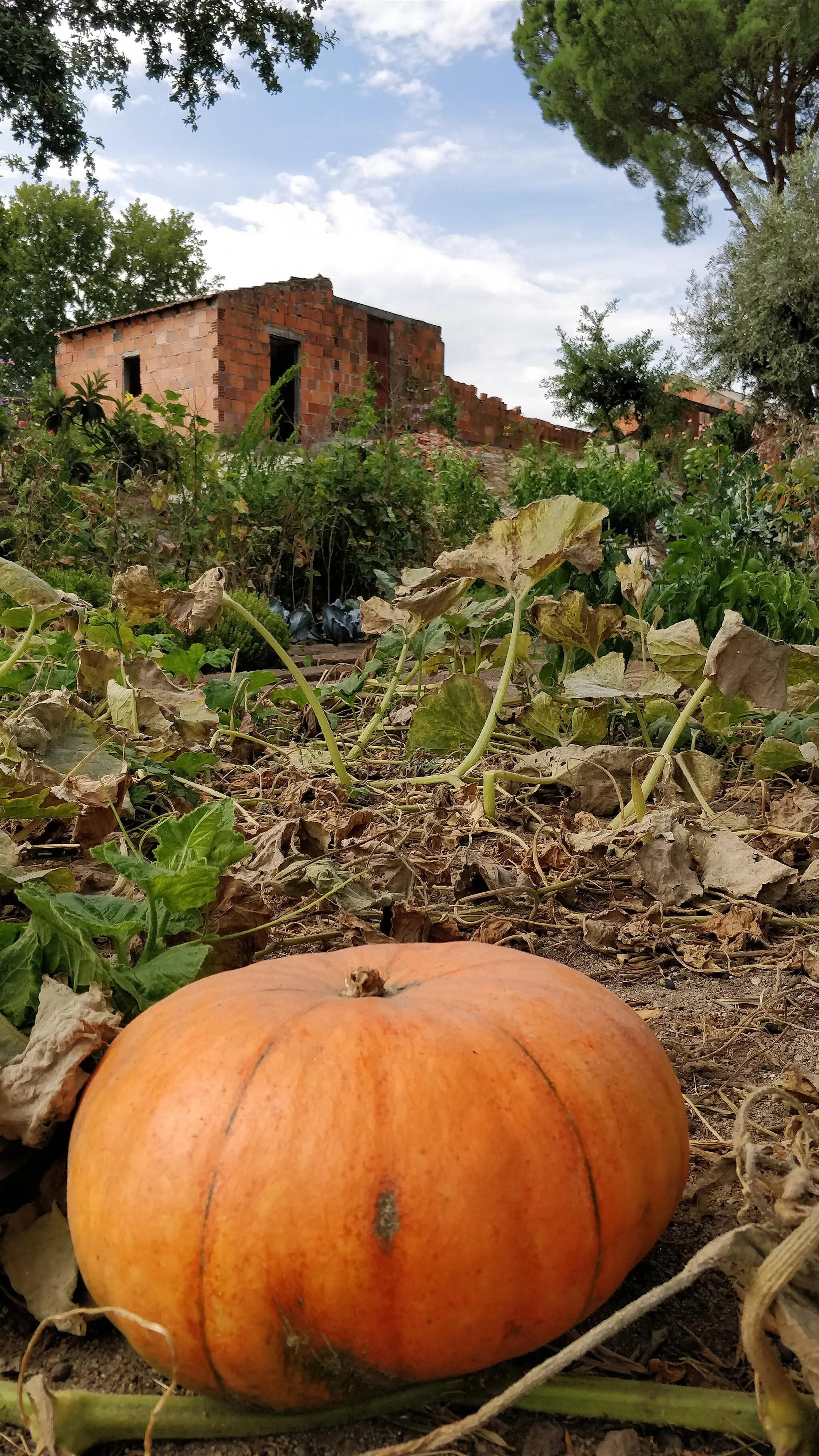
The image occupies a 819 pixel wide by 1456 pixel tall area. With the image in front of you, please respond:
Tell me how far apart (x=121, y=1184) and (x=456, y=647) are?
86.0 inches

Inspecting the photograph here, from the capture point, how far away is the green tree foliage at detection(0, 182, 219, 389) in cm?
3222

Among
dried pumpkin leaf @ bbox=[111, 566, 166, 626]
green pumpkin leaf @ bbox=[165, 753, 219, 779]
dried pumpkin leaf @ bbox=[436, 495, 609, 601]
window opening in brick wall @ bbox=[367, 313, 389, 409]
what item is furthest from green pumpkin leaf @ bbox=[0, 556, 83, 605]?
window opening in brick wall @ bbox=[367, 313, 389, 409]

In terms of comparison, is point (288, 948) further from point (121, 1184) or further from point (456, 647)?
point (456, 647)

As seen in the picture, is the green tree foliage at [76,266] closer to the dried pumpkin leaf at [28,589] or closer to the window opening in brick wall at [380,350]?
the window opening in brick wall at [380,350]

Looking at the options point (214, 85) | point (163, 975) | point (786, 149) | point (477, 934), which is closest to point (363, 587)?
point (477, 934)

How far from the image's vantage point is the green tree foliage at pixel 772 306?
18.2m

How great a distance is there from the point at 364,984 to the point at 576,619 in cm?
162

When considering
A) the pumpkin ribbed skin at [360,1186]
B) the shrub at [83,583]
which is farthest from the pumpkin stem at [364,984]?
the shrub at [83,583]

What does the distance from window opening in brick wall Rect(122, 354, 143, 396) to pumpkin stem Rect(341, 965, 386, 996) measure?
1833 centimetres

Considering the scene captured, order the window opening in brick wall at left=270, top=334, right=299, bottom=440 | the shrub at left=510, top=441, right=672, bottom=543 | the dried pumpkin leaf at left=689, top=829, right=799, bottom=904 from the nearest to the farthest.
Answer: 1. the dried pumpkin leaf at left=689, top=829, right=799, bottom=904
2. the shrub at left=510, top=441, right=672, bottom=543
3. the window opening in brick wall at left=270, top=334, right=299, bottom=440

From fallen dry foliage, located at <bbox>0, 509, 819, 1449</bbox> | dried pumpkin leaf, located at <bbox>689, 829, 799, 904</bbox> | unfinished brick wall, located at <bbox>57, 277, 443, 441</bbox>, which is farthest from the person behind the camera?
unfinished brick wall, located at <bbox>57, 277, 443, 441</bbox>

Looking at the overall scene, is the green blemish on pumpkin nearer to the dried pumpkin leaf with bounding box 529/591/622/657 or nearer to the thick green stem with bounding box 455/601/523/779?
the thick green stem with bounding box 455/601/523/779

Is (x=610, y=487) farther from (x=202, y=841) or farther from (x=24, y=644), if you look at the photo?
(x=202, y=841)

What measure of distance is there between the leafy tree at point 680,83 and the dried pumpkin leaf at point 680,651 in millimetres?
22291
